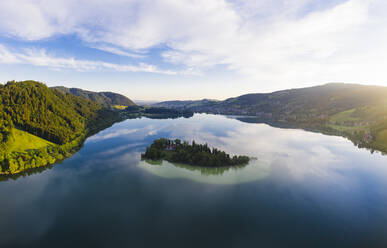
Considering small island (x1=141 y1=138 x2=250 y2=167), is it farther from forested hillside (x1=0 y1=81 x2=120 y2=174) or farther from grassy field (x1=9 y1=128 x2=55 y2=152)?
grassy field (x1=9 y1=128 x2=55 y2=152)

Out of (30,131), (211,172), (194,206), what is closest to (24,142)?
(30,131)

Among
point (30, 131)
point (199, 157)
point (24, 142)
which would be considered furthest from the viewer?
point (30, 131)

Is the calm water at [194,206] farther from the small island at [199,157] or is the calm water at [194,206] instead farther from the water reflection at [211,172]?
the small island at [199,157]

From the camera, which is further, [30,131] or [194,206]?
[30,131]

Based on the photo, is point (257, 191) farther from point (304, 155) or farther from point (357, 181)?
point (304, 155)

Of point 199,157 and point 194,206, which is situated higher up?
point 199,157

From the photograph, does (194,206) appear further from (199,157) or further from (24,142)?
(24,142)

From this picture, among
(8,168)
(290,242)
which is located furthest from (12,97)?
(290,242)
